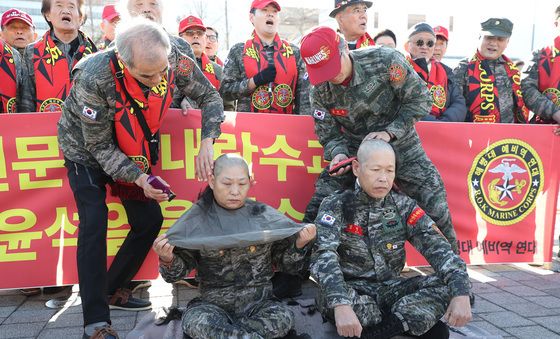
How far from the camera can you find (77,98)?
2.80 m

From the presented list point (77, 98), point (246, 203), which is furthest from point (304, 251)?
point (77, 98)

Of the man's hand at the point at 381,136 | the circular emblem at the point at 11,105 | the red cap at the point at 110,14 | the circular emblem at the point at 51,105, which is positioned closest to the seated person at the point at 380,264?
the man's hand at the point at 381,136

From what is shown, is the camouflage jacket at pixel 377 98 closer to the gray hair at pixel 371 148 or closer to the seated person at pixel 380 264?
the gray hair at pixel 371 148

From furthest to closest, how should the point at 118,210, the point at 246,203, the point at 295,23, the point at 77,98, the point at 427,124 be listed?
the point at 295,23 < the point at 427,124 < the point at 118,210 < the point at 246,203 < the point at 77,98

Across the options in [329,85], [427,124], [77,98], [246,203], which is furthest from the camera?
[427,124]

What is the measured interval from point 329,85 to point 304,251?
→ 3.70 ft

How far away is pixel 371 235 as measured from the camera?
9.67 ft

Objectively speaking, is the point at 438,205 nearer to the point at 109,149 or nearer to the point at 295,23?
the point at 109,149

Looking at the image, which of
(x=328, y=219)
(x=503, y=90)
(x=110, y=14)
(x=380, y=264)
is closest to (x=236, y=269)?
(x=328, y=219)

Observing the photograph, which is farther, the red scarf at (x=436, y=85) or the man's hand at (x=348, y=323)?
the red scarf at (x=436, y=85)

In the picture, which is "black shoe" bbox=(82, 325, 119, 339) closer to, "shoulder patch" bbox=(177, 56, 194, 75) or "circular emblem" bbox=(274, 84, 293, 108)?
"shoulder patch" bbox=(177, 56, 194, 75)

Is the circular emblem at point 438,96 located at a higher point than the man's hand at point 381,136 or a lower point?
higher

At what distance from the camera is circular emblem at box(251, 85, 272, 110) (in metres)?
4.58

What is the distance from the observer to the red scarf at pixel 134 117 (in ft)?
9.23
